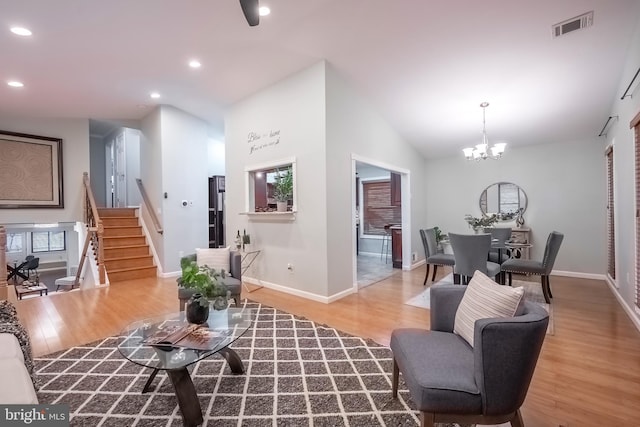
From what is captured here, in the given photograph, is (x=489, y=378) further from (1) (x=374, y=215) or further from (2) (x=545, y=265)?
(1) (x=374, y=215)

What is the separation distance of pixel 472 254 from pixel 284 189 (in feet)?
9.21

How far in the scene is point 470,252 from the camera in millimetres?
3781

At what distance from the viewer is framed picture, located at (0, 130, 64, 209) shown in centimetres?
536

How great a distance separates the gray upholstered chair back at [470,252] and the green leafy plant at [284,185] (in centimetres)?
244

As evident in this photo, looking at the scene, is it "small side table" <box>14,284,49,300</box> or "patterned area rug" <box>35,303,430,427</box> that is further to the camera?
"small side table" <box>14,284,49,300</box>

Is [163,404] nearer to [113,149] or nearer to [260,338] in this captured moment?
[260,338]

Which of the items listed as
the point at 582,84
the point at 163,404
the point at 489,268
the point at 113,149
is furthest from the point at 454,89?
the point at 113,149

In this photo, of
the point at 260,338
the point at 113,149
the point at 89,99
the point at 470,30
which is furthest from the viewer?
the point at 113,149

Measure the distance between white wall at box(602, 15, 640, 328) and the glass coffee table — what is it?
13.3ft

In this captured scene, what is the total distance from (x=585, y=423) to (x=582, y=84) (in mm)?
4087

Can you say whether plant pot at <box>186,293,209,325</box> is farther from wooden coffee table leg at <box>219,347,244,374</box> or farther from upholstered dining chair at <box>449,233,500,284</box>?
upholstered dining chair at <box>449,233,500,284</box>

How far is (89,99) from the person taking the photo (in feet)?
16.4

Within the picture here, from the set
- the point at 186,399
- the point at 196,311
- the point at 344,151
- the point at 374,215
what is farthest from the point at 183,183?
the point at 186,399

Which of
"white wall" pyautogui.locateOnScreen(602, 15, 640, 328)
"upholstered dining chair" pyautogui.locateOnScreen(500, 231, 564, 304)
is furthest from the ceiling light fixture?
"upholstered dining chair" pyautogui.locateOnScreen(500, 231, 564, 304)
